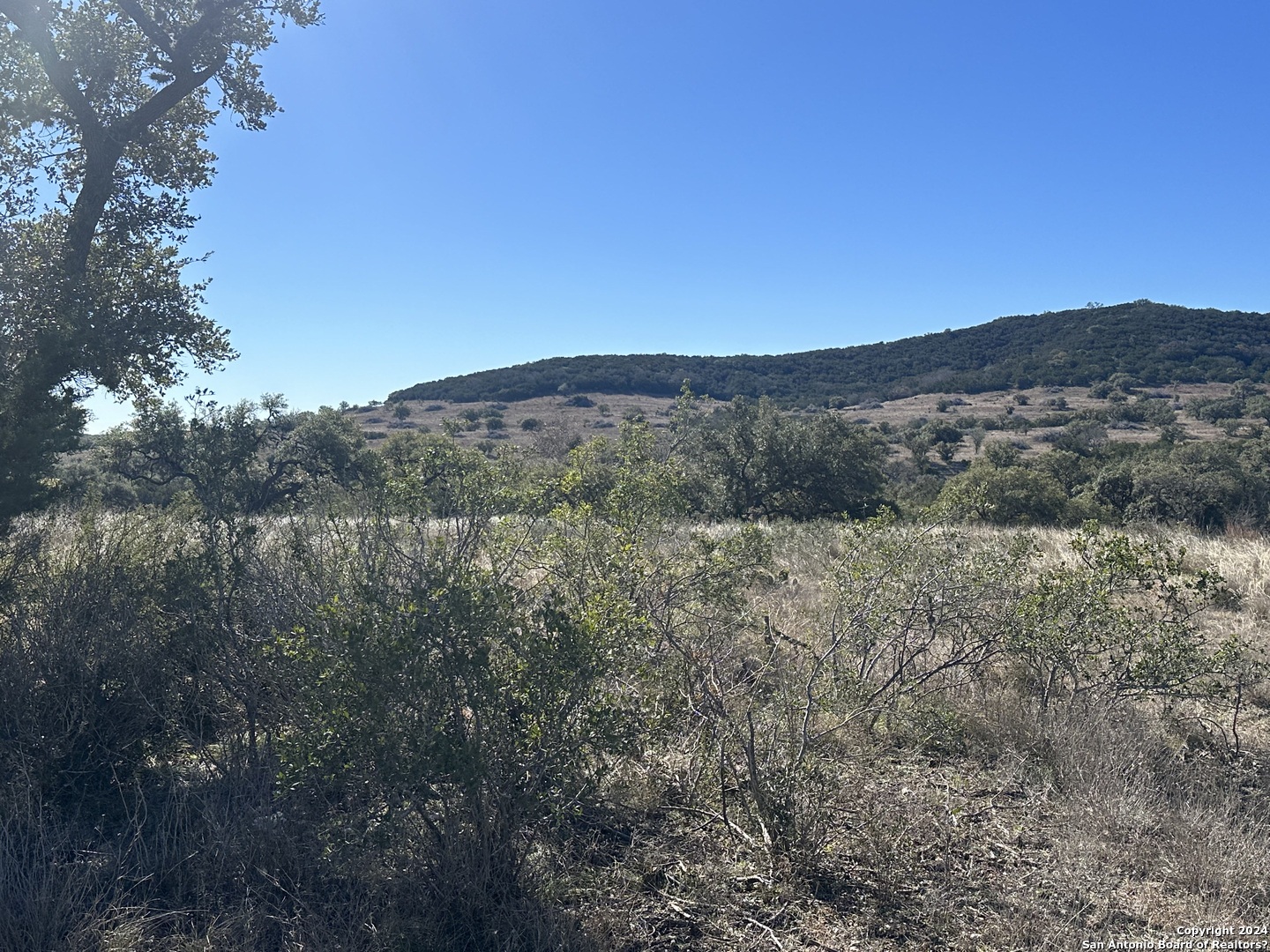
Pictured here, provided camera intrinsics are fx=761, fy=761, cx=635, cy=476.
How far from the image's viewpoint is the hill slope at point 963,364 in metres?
55.5

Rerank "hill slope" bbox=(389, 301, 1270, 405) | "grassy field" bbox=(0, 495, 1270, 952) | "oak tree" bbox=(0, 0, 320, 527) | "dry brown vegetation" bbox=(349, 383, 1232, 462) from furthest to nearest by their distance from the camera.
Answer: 1. "hill slope" bbox=(389, 301, 1270, 405)
2. "dry brown vegetation" bbox=(349, 383, 1232, 462)
3. "oak tree" bbox=(0, 0, 320, 527)
4. "grassy field" bbox=(0, 495, 1270, 952)

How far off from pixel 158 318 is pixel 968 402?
178 ft

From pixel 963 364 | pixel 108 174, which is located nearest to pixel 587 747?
pixel 108 174

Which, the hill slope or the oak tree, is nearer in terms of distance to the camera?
the oak tree

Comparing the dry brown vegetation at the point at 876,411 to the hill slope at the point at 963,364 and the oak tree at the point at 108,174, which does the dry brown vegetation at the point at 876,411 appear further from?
the oak tree at the point at 108,174

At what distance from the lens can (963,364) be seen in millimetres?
67688

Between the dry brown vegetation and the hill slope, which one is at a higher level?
the hill slope

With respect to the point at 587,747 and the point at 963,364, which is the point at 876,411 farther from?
the point at 587,747

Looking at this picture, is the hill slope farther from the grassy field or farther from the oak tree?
the grassy field

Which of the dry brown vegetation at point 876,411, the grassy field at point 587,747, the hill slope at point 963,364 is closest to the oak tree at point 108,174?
the grassy field at point 587,747

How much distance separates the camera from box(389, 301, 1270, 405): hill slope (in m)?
55.5

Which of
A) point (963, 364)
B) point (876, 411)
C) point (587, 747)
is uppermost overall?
point (963, 364)

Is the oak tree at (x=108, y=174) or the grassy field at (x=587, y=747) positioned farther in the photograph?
the oak tree at (x=108, y=174)

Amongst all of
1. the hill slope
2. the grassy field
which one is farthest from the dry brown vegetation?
the grassy field
